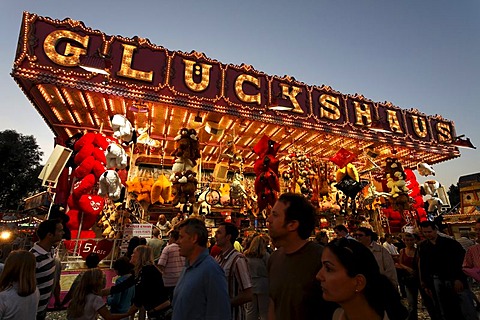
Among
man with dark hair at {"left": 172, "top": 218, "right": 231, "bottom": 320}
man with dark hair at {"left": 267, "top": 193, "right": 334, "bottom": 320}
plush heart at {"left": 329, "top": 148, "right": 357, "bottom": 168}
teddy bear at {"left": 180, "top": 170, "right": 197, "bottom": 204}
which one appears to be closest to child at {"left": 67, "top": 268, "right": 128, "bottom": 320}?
man with dark hair at {"left": 172, "top": 218, "right": 231, "bottom": 320}

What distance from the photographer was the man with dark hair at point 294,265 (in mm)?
1839

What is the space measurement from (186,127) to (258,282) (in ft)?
20.0

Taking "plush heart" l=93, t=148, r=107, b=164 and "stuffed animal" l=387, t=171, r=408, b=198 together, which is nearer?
Answer: "plush heart" l=93, t=148, r=107, b=164

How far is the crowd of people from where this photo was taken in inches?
57.8

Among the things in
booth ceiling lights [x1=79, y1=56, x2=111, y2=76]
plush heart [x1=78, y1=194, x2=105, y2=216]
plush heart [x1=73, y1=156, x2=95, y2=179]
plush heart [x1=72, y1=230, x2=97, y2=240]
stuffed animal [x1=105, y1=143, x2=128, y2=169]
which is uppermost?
booth ceiling lights [x1=79, y1=56, x2=111, y2=76]

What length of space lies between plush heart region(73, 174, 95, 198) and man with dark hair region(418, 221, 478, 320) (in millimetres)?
7549

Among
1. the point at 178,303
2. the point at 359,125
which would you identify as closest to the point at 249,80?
the point at 359,125

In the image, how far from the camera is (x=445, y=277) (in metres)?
3.90

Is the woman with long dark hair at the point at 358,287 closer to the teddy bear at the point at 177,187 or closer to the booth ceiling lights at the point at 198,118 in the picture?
the teddy bear at the point at 177,187

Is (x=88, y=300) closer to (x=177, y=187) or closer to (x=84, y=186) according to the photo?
(x=177, y=187)

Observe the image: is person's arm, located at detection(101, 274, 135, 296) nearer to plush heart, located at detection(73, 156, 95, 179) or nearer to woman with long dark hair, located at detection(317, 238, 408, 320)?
woman with long dark hair, located at detection(317, 238, 408, 320)

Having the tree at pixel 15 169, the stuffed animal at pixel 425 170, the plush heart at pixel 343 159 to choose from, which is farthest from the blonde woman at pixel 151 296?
the tree at pixel 15 169

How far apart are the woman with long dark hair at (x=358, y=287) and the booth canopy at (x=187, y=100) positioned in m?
6.39

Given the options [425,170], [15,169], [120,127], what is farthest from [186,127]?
[15,169]
